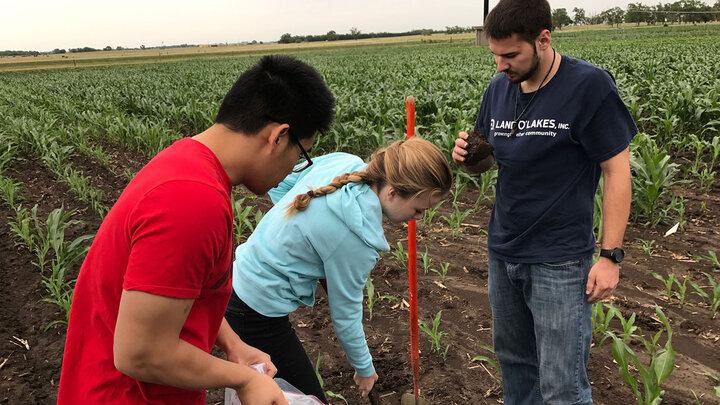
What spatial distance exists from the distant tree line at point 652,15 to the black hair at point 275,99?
86562mm

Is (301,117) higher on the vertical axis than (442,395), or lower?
higher

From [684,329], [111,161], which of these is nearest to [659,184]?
[684,329]

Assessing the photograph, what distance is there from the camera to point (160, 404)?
1061 millimetres

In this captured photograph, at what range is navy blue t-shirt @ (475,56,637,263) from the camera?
175 centimetres

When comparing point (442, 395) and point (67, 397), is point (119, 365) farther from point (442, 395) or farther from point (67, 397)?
point (442, 395)

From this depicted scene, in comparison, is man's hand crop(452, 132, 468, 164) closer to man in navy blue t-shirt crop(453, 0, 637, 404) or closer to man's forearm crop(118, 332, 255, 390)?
man in navy blue t-shirt crop(453, 0, 637, 404)

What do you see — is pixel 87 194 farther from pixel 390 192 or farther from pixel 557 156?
pixel 557 156

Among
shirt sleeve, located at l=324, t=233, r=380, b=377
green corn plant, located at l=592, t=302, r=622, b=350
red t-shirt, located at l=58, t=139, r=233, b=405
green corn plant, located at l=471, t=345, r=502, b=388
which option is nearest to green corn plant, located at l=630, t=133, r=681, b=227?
green corn plant, located at l=592, t=302, r=622, b=350

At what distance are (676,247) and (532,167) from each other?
319cm

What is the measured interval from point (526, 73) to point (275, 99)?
1.12 metres

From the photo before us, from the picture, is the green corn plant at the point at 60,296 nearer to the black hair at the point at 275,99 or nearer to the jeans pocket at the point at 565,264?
the black hair at the point at 275,99

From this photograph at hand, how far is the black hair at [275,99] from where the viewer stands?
107cm

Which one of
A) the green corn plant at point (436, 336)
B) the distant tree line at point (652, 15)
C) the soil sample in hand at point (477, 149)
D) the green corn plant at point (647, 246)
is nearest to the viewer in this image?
the soil sample in hand at point (477, 149)

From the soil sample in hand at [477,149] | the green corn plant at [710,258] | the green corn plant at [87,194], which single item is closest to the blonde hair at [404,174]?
the soil sample in hand at [477,149]
